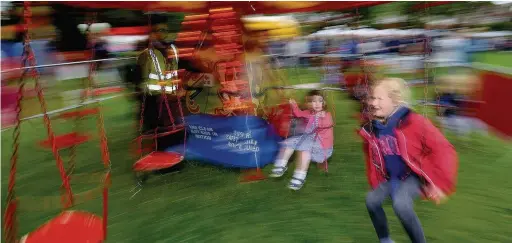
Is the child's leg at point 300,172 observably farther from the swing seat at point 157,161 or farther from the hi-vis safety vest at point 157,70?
the hi-vis safety vest at point 157,70

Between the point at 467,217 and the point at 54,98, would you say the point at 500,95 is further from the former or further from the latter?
the point at 54,98

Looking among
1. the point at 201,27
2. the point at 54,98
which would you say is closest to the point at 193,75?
the point at 201,27

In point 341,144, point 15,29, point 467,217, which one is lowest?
point 467,217

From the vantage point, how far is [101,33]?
120 inches

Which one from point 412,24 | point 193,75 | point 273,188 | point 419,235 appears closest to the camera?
point 419,235

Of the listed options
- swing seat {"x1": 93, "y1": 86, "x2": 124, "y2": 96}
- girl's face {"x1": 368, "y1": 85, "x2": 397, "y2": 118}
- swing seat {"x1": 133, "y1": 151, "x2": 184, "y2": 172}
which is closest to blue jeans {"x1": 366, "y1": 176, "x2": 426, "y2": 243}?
girl's face {"x1": 368, "y1": 85, "x2": 397, "y2": 118}

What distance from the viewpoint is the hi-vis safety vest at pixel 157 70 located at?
2879mm

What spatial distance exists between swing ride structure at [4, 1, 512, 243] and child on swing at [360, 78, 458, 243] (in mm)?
227

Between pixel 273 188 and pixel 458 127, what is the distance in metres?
1.11

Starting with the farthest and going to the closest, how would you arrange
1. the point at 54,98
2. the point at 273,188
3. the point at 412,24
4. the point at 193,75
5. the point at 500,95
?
the point at 54,98, the point at 193,75, the point at 273,188, the point at 500,95, the point at 412,24

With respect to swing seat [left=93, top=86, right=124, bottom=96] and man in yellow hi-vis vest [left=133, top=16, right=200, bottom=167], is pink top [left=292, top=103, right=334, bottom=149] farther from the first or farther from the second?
swing seat [left=93, top=86, right=124, bottom=96]

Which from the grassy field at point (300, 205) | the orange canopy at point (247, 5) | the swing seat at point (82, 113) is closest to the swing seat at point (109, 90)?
the swing seat at point (82, 113)

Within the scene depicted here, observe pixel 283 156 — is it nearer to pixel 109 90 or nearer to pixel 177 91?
pixel 177 91

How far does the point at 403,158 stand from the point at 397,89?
0.31 meters
